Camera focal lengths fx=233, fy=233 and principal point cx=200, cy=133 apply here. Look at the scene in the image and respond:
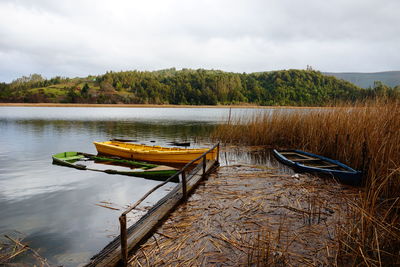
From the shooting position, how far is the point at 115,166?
12.2 metres

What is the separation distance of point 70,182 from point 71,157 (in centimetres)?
309

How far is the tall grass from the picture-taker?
2947mm

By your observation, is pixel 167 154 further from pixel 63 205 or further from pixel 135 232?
pixel 135 232

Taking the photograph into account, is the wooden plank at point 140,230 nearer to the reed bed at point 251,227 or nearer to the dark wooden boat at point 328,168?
the reed bed at point 251,227

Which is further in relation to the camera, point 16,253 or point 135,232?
point 16,253

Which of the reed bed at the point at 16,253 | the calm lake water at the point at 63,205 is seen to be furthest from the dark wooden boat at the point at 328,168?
the reed bed at the point at 16,253

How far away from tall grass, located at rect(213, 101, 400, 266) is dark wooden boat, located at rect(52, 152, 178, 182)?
6.77 meters

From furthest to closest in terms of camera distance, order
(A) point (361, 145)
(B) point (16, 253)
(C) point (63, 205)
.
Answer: (C) point (63, 205)
(A) point (361, 145)
(B) point (16, 253)

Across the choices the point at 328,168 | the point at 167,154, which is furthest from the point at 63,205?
the point at 328,168

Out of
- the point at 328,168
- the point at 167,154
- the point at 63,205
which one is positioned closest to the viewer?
the point at 63,205

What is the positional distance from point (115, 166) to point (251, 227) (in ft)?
30.7

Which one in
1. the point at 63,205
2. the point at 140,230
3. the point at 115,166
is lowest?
the point at 63,205

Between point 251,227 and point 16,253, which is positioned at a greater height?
point 251,227

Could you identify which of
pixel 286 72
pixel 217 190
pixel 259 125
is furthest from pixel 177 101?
pixel 217 190
